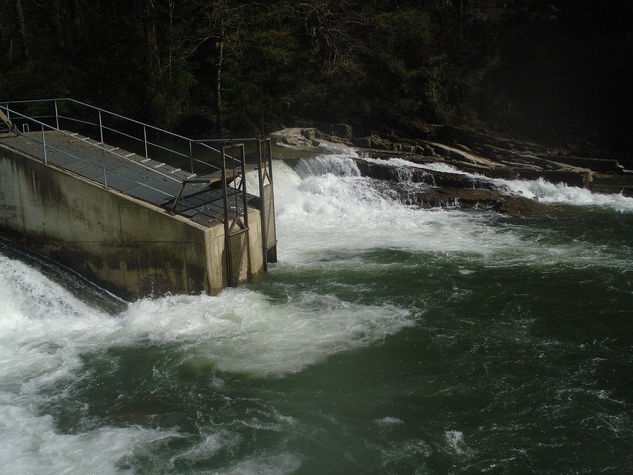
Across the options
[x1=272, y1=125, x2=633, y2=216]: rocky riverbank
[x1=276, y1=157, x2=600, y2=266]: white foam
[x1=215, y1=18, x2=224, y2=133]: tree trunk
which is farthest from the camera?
[x1=215, y1=18, x2=224, y2=133]: tree trunk

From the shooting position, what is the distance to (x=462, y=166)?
917 inches

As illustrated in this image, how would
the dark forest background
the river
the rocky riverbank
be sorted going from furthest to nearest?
the dark forest background
the rocky riverbank
the river

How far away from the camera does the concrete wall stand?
1026 cm

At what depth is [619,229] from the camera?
54.4 ft

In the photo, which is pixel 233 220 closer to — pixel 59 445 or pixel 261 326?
pixel 261 326

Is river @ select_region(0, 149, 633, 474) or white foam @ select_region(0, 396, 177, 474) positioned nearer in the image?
white foam @ select_region(0, 396, 177, 474)

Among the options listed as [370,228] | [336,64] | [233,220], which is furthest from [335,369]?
[336,64]

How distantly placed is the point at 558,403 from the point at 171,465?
4.79 meters

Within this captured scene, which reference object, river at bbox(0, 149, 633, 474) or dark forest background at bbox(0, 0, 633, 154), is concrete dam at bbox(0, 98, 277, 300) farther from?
dark forest background at bbox(0, 0, 633, 154)

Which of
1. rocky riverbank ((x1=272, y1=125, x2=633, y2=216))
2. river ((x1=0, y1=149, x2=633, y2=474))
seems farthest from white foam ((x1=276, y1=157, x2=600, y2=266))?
rocky riverbank ((x1=272, y1=125, x2=633, y2=216))

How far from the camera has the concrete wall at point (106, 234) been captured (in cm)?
1026

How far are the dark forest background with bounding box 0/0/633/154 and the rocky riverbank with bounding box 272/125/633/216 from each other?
218 cm

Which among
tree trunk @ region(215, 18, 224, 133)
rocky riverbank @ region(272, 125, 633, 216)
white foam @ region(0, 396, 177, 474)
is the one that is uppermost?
tree trunk @ region(215, 18, 224, 133)

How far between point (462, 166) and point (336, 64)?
1069 centimetres
